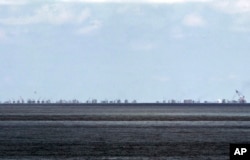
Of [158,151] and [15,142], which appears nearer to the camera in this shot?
[158,151]

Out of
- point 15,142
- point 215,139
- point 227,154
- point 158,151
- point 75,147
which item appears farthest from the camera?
point 215,139

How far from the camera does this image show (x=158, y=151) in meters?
86.4

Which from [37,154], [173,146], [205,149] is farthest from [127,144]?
[37,154]

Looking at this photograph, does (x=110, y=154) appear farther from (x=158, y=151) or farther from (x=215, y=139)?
(x=215, y=139)

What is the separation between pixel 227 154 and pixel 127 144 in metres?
19.0

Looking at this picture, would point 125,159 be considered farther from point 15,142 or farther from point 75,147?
point 15,142

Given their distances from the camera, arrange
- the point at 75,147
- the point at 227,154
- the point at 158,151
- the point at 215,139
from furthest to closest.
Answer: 1. the point at 215,139
2. the point at 75,147
3. the point at 158,151
4. the point at 227,154

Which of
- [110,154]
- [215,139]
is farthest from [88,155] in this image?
[215,139]

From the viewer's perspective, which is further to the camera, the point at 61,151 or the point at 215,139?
the point at 215,139

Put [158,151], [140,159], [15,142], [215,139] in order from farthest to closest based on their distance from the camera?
1. [215,139]
2. [15,142]
3. [158,151]
4. [140,159]

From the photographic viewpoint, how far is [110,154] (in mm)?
81625

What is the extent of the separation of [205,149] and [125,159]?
15.6 m

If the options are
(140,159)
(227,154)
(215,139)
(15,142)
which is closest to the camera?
(140,159)

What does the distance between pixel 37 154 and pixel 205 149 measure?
63.1 ft
